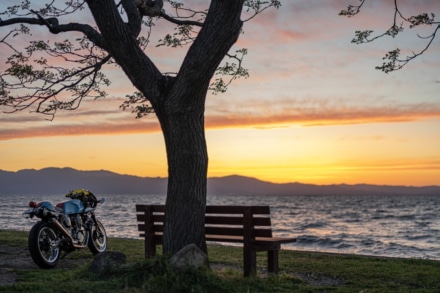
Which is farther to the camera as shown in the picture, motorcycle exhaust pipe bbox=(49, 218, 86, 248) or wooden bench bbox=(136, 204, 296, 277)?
motorcycle exhaust pipe bbox=(49, 218, 86, 248)

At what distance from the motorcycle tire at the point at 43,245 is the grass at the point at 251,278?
354mm

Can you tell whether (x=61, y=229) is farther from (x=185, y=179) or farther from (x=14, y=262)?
(x=185, y=179)

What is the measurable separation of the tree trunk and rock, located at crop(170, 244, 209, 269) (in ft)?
3.41

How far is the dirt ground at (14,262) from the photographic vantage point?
9781mm

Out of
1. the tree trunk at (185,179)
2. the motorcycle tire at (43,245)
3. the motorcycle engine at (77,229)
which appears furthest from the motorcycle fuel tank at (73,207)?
the tree trunk at (185,179)

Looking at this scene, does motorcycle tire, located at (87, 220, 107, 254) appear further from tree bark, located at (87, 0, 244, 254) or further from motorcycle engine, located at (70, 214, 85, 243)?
tree bark, located at (87, 0, 244, 254)

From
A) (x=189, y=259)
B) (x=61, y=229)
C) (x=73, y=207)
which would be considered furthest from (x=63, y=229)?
(x=189, y=259)

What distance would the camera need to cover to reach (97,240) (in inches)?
515

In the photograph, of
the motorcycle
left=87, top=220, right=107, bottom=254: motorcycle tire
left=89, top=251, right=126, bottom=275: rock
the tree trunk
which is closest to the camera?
left=89, top=251, right=126, bottom=275: rock

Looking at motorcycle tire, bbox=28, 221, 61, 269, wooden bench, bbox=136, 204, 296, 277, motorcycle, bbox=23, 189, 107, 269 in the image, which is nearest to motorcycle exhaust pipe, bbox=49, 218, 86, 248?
motorcycle, bbox=23, 189, 107, 269

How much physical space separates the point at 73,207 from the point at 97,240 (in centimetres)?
117

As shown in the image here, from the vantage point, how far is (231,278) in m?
9.06

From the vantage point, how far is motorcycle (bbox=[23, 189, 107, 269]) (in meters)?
10.9

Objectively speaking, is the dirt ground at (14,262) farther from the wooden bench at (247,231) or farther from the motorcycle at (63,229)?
the wooden bench at (247,231)
